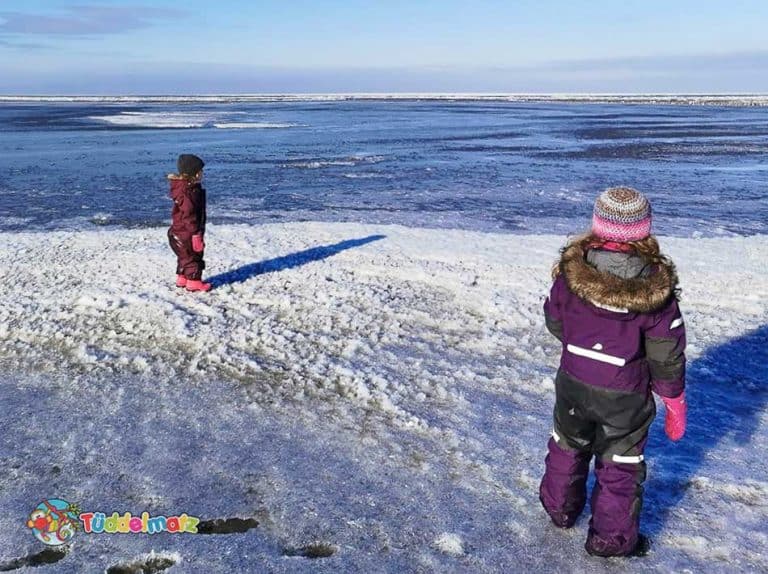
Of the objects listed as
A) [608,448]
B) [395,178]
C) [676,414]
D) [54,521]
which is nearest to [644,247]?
[676,414]

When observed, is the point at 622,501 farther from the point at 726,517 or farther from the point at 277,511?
the point at 277,511

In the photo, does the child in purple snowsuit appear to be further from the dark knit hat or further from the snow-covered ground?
the dark knit hat

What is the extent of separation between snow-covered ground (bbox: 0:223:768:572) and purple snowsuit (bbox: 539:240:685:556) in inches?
12.4

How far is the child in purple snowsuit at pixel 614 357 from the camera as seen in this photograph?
2.83m

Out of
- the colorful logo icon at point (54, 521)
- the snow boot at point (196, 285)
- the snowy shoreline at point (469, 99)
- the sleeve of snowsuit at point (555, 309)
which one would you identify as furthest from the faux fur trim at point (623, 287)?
the snowy shoreline at point (469, 99)

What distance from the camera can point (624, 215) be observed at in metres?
2.83

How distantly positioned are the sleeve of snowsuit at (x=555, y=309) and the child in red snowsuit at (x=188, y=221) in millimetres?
4519

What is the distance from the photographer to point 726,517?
11.4 ft

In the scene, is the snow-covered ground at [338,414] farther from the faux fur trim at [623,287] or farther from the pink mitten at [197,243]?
the faux fur trim at [623,287]

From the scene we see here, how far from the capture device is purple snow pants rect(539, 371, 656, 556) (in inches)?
119

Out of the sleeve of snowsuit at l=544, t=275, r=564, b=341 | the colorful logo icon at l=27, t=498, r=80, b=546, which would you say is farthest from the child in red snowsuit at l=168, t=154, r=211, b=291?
the sleeve of snowsuit at l=544, t=275, r=564, b=341

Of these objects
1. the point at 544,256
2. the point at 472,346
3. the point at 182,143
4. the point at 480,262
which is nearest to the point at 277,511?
the point at 472,346

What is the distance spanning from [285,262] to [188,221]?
5.25 ft

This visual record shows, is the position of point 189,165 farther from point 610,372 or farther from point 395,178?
point 395,178
